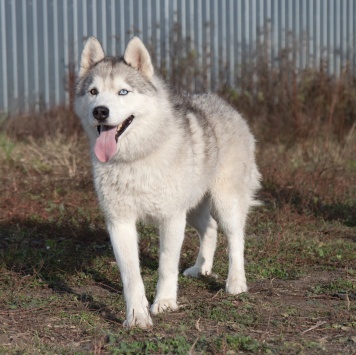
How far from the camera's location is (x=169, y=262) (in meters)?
4.62

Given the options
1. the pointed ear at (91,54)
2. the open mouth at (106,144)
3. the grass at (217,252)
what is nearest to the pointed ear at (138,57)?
the pointed ear at (91,54)

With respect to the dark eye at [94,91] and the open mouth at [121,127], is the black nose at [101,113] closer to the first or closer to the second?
the open mouth at [121,127]

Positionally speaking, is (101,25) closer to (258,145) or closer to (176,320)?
(258,145)

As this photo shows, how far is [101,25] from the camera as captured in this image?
40.9 ft

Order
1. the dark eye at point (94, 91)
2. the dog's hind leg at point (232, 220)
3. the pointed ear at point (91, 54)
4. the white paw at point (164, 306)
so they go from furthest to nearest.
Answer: the dog's hind leg at point (232, 220) < the pointed ear at point (91, 54) < the white paw at point (164, 306) < the dark eye at point (94, 91)

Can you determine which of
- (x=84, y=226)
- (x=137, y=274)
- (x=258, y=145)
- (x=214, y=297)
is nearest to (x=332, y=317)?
(x=214, y=297)

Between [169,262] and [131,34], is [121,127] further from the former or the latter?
[131,34]

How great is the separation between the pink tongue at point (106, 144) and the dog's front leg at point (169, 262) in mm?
592

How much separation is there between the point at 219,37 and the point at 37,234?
722cm

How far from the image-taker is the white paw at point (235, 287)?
507 centimetres

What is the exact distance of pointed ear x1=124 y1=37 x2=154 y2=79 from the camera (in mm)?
4641

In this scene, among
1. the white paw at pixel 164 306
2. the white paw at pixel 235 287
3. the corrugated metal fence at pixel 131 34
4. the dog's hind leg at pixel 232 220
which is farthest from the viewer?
the corrugated metal fence at pixel 131 34

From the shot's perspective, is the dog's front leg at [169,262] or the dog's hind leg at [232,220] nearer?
the dog's front leg at [169,262]

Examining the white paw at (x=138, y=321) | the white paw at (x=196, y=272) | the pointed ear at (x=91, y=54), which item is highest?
the pointed ear at (x=91, y=54)
